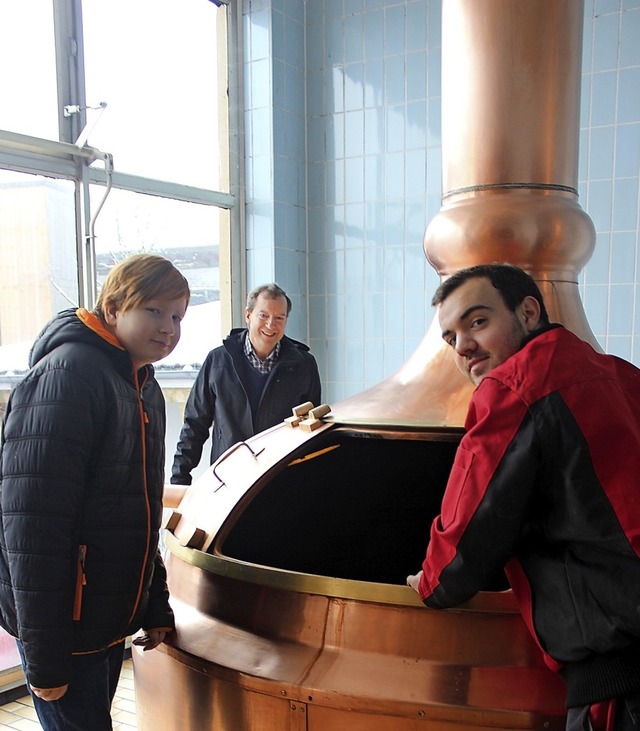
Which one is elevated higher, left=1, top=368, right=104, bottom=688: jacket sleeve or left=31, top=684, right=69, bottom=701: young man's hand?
left=1, top=368, right=104, bottom=688: jacket sleeve

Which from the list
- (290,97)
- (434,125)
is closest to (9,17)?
(290,97)

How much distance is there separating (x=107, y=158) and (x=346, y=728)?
8.16 ft

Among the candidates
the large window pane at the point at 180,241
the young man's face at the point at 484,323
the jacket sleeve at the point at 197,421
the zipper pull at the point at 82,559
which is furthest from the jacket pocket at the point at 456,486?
the large window pane at the point at 180,241

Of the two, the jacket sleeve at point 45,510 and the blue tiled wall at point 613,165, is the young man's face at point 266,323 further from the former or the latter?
the jacket sleeve at point 45,510

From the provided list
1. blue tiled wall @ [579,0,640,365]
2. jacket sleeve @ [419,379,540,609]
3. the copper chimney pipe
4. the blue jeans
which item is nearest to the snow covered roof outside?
blue tiled wall @ [579,0,640,365]

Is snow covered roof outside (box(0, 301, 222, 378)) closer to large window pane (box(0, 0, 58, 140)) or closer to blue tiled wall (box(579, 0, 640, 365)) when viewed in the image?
large window pane (box(0, 0, 58, 140))

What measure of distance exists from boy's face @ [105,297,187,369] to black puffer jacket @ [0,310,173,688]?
0.08ft

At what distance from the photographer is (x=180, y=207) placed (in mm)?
3779

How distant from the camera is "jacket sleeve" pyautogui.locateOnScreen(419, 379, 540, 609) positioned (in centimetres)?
112

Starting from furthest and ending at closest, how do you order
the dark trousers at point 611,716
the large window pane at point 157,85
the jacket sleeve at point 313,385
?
1. the large window pane at point 157,85
2. the jacket sleeve at point 313,385
3. the dark trousers at point 611,716

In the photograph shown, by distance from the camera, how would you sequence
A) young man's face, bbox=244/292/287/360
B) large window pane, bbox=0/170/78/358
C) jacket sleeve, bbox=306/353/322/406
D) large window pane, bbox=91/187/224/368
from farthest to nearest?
large window pane, bbox=91/187/224/368, large window pane, bbox=0/170/78/358, jacket sleeve, bbox=306/353/322/406, young man's face, bbox=244/292/287/360

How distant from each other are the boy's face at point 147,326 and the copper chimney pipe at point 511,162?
0.54 metres

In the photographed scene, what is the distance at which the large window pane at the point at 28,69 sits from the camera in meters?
2.92

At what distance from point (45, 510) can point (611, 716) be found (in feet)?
2.96
